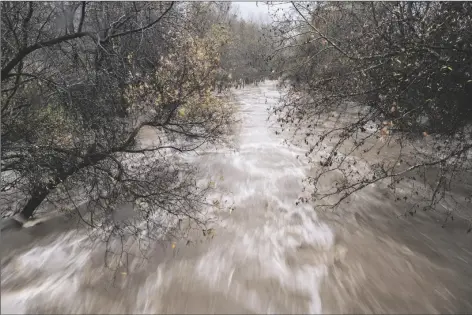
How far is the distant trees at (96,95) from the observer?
697cm

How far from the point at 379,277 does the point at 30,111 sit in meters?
8.55

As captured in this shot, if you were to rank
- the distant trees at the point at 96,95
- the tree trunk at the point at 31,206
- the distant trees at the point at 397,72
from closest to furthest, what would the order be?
1. the distant trees at the point at 397,72
2. the distant trees at the point at 96,95
3. the tree trunk at the point at 31,206

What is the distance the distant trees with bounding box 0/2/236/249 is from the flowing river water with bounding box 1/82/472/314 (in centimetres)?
100

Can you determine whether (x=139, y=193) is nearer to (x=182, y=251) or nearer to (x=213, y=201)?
(x=182, y=251)

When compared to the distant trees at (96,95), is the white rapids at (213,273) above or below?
below

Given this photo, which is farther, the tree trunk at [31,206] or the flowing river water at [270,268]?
the tree trunk at [31,206]

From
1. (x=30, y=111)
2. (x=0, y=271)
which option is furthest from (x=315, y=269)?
(x=30, y=111)

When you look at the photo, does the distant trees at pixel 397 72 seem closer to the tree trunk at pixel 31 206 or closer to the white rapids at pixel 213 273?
the white rapids at pixel 213 273

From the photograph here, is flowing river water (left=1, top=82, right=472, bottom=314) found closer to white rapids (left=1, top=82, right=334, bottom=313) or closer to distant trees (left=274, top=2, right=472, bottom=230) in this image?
white rapids (left=1, top=82, right=334, bottom=313)

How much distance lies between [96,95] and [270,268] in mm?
5285

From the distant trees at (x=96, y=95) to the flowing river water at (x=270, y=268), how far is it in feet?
3.29

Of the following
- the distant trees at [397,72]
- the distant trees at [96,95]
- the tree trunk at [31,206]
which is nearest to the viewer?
the distant trees at [397,72]

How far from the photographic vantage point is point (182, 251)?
24.3ft

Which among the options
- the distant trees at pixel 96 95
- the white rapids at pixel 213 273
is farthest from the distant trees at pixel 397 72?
the distant trees at pixel 96 95
